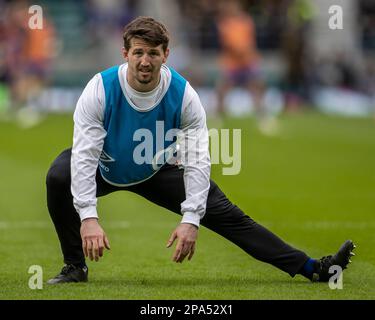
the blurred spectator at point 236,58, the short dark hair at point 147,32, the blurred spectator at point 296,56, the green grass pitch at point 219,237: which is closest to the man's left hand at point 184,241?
the green grass pitch at point 219,237

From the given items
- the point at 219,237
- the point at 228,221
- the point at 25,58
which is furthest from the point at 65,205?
the point at 25,58

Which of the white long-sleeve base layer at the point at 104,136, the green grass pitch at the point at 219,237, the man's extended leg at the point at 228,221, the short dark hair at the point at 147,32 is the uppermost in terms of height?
the short dark hair at the point at 147,32

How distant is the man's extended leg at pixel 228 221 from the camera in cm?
837

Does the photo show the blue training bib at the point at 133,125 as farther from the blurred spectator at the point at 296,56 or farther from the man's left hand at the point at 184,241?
the blurred spectator at the point at 296,56

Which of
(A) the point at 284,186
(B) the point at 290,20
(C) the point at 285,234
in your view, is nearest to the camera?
(C) the point at 285,234

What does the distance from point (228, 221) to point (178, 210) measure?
0.39 meters

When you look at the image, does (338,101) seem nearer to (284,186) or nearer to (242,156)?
(242,156)

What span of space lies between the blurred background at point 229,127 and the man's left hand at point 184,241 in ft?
1.11

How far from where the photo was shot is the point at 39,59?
2994 cm

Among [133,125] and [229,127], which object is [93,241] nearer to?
[133,125]

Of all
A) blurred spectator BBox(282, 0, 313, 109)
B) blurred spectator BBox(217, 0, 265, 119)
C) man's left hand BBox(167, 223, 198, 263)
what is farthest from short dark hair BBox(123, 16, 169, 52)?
blurred spectator BBox(282, 0, 313, 109)

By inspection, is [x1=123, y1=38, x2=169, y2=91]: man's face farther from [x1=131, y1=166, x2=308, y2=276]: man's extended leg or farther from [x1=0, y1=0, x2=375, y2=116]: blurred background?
[x1=0, y1=0, x2=375, y2=116]: blurred background
